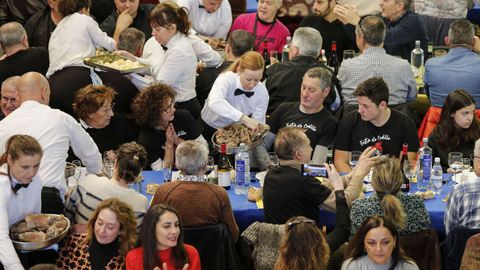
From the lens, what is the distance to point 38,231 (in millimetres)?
6383

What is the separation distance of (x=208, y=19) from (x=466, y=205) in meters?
3.97

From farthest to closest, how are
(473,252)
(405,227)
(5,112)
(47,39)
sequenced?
(47,39) < (5,112) < (405,227) < (473,252)

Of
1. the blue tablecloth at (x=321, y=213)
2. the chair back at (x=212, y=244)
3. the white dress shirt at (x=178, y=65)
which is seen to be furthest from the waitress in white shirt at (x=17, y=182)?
the white dress shirt at (x=178, y=65)

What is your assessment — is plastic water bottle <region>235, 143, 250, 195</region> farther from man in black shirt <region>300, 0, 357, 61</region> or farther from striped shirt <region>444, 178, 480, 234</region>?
man in black shirt <region>300, 0, 357, 61</region>

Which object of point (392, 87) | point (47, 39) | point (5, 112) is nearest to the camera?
point (5, 112)

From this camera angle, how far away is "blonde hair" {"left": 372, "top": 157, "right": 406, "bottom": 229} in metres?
6.44

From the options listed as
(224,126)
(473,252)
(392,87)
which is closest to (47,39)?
(224,126)

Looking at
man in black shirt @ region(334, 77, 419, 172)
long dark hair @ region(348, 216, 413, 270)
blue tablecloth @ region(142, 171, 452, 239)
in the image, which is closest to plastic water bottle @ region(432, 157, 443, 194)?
blue tablecloth @ region(142, 171, 452, 239)

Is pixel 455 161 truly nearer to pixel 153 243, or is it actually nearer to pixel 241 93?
pixel 241 93

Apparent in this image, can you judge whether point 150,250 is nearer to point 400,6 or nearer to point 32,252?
point 32,252

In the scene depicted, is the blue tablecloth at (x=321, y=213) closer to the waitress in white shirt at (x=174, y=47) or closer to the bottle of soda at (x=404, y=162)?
the bottle of soda at (x=404, y=162)

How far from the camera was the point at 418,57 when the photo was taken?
9688mm

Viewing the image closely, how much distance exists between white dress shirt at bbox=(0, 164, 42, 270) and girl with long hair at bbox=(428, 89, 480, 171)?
3.06 metres

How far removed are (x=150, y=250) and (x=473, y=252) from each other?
183cm
